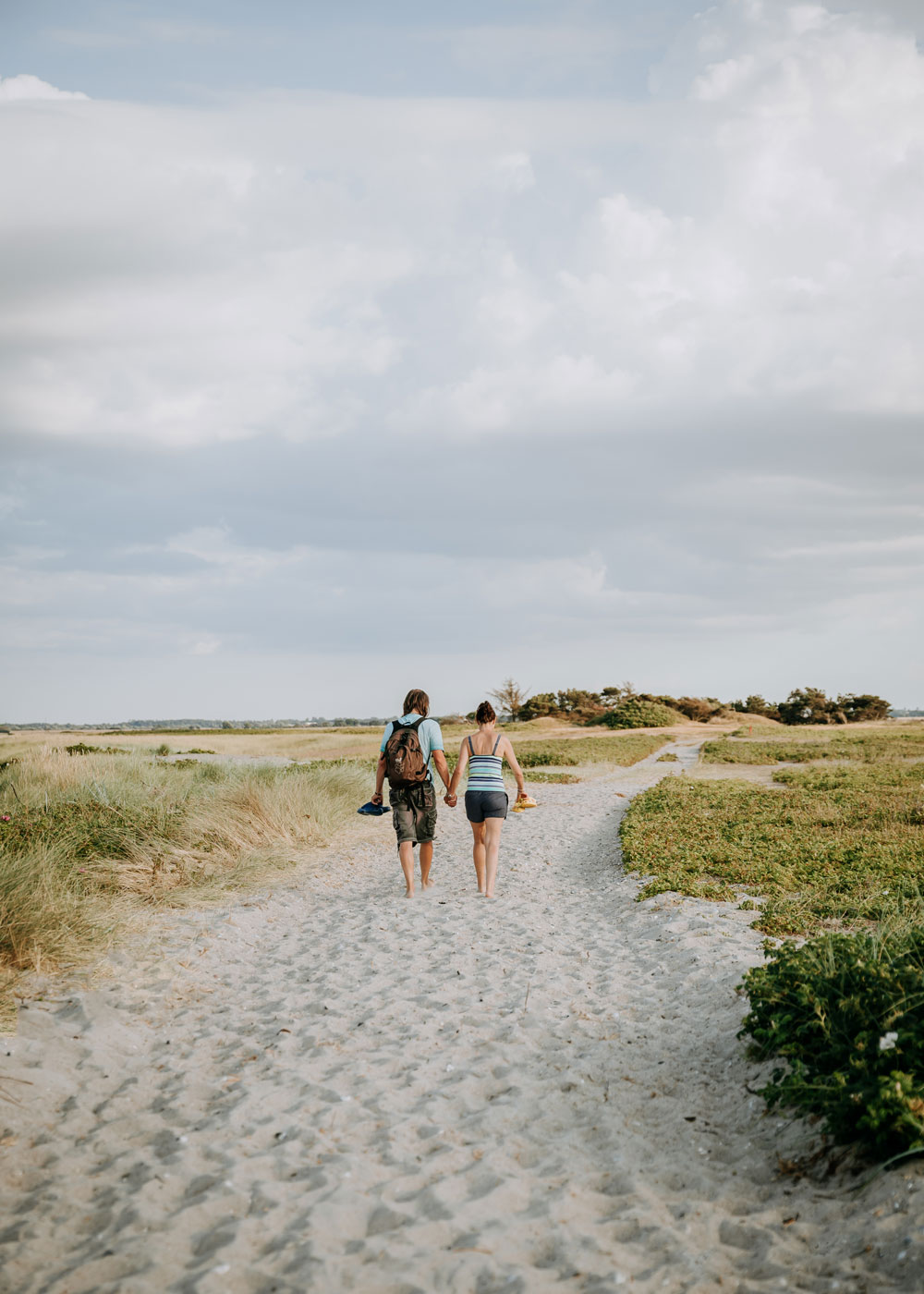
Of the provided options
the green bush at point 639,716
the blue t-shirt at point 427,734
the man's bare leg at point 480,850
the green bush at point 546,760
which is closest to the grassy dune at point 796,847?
the man's bare leg at point 480,850

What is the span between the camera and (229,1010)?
22.2ft

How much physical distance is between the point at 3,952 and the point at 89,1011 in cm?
129

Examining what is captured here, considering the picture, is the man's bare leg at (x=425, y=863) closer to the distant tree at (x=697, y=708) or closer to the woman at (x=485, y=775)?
the woman at (x=485, y=775)

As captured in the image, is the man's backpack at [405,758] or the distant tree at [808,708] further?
the distant tree at [808,708]

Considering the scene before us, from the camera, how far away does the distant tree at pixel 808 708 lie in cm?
7112

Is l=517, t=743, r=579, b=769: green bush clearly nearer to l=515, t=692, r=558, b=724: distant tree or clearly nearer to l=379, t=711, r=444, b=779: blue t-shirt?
l=379, t=711, r=444, b=779: blue t-shirt

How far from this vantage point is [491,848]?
993 cm

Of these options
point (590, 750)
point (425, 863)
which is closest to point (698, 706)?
point (590, 750)

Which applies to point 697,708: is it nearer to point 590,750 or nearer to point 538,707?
point 538,707

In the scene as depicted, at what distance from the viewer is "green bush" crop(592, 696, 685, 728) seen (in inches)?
2255

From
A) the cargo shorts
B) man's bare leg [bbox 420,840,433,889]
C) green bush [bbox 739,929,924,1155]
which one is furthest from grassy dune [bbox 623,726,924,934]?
the cargo shorts

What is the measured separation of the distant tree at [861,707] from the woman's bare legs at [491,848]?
2711 inches

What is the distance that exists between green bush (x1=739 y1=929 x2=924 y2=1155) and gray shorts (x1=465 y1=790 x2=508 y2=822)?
13.6 ft

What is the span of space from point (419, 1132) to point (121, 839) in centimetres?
754
